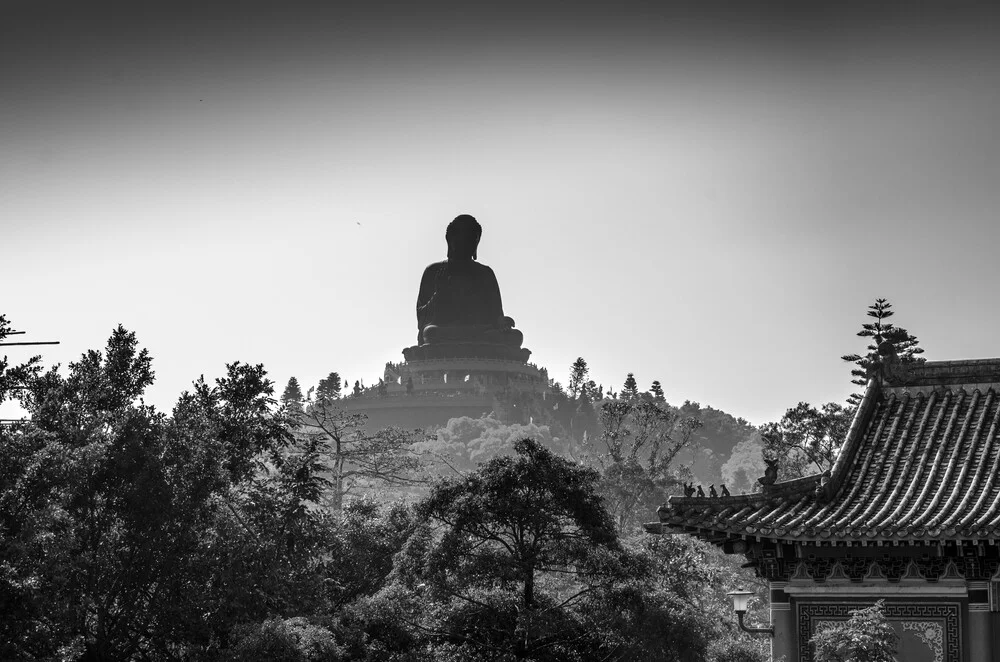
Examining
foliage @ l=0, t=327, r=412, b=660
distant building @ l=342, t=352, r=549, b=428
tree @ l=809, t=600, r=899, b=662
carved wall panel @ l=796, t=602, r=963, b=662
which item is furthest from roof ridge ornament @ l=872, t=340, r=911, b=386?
distant building @ l=342, t=352, r=549, b=428

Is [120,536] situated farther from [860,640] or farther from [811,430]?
[811,430]

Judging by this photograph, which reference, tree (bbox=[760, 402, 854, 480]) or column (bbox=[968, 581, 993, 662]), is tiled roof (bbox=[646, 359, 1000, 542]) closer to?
column (bbox=[968, 581, 993, 662])

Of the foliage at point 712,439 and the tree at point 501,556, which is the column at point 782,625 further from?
the foliage at point 712,439

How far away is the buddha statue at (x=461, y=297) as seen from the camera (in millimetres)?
111562

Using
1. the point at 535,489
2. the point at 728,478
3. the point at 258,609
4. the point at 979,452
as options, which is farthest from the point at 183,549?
the point at 728,478

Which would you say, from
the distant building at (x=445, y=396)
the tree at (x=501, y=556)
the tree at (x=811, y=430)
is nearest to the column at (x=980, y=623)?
the tree at (x=501, y=556)

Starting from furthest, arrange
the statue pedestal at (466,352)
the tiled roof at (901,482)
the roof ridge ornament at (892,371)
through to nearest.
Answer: the statue pedestal at (466,352)
the roof ridge ornament at (892,371)
the tiled roof at (901,482)

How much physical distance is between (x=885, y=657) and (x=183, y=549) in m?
10.2

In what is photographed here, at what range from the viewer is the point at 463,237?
111m

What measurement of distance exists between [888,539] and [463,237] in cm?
9471

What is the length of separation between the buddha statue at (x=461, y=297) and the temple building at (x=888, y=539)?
9238cm

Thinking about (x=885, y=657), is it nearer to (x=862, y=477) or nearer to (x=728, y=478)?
(x=862, y=477)

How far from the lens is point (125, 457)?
20.8 m

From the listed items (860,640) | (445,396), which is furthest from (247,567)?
(445,396)
